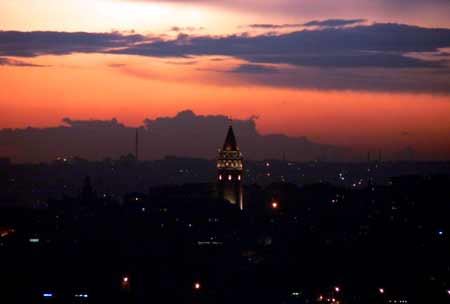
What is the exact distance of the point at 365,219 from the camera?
5177 inches

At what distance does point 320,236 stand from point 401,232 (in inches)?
299

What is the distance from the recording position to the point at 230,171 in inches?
5157

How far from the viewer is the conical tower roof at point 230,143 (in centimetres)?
13238

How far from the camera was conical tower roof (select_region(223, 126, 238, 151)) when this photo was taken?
132 metres

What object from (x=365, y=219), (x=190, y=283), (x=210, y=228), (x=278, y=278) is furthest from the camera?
(x=365, y=219)

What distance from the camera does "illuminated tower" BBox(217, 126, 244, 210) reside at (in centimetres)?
13075

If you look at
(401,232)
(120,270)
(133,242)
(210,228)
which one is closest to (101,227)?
(210,228)

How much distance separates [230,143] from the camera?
437 feet

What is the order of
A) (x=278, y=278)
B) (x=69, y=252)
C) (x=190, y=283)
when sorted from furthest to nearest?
(x=69, y=252) < (x=278, y=278) < (x=190, y=283)

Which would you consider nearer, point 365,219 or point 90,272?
point 90,272

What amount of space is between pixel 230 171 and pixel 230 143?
392cm

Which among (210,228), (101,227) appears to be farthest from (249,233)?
(101,227)

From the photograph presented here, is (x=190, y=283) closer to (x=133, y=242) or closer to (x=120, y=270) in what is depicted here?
(x=120, y=270)

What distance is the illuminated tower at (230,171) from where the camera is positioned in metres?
131
